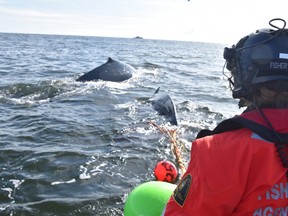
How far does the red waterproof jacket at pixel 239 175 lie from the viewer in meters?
2.12

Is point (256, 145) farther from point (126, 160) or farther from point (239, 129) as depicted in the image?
point (126, 160)

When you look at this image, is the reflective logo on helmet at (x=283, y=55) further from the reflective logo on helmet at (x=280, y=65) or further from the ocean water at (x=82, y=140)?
the ocean water at (x=82, y=140)

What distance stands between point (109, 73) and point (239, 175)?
17.0m

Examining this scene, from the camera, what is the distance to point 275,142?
7.16ft

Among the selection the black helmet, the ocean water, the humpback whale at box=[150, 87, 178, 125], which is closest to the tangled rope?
the ocean water

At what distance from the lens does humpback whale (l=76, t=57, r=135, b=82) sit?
18167 mm

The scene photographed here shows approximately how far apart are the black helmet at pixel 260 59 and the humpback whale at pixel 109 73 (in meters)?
15.8

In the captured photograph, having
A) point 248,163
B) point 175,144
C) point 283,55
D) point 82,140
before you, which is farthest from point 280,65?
point 82,140

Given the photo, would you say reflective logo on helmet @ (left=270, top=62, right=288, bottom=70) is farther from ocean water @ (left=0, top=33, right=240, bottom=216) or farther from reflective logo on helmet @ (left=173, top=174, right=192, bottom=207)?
ocean water @ (left=0, top=33, right=240, bottom=216)

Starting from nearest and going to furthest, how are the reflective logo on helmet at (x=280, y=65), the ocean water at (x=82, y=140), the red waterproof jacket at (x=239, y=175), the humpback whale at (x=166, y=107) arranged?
the red waterproof jacket at (x=239, y=175)
the reflective logo on helmet at (x=280, y=65)
the ocean water at (x=82, y=140)
the humpback whale at (x=166, y=107)

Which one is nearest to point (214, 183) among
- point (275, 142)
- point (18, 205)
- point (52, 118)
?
point (275, 142)

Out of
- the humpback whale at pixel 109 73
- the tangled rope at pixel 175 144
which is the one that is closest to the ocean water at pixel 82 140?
the tangled rope at pixel 175 144

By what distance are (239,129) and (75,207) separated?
395 centimetres

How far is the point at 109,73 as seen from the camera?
18.9 meters
